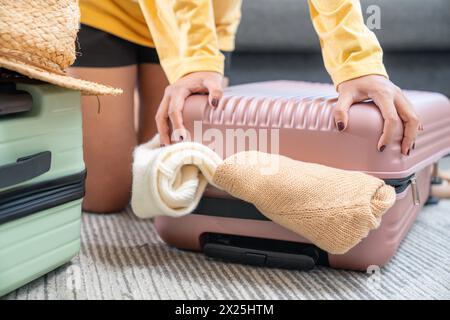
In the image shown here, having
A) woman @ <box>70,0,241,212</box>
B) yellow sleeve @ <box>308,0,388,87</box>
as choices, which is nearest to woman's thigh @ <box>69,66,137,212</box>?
woman @ <box>70,0,241,212</box>

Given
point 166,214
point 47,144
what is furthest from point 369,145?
point 47,144

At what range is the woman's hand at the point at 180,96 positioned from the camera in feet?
2.62

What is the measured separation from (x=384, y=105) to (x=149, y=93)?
57 centimetres

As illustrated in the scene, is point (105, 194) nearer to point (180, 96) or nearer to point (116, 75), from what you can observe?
point (116, 75)

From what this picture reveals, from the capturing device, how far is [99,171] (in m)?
1.10

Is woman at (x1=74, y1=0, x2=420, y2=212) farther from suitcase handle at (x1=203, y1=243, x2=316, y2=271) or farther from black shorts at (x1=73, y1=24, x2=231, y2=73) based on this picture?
suitcase handle at (x1=203, y1=243, x2=316, y2=271)

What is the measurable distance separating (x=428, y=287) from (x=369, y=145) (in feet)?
0.65

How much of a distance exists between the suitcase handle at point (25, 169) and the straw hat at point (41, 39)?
0.09 m

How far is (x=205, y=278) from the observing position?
0.76 m

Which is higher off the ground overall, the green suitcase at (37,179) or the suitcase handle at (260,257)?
the green suitcase at (37,179)

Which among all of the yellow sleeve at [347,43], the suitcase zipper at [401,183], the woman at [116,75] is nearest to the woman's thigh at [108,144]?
the woman at [116,75]

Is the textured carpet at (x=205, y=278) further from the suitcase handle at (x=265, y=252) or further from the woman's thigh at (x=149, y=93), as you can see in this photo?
the woman's thigh at (x=149, y=93)

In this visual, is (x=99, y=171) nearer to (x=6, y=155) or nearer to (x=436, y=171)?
(x=6, y=155)

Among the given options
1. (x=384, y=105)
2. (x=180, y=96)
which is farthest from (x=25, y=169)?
(x=384, y=105)
